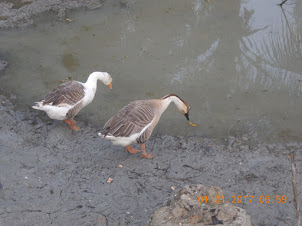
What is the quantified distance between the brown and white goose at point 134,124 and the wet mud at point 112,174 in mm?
366

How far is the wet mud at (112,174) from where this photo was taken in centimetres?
396

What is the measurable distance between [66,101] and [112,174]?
1.25 m

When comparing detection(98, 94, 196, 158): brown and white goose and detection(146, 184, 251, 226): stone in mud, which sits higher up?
detection(98, 94, 196, 158): brown and white goose

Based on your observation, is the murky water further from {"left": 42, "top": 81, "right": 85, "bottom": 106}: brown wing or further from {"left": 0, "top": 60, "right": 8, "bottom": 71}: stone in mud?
{"left": 42, "top": 81, "right": 85, "bottom": 106}: brown wing

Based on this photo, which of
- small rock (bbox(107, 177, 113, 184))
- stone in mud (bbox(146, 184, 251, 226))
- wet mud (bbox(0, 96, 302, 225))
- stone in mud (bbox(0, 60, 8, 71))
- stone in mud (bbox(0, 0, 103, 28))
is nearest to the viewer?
stone in mud (bbox(146, 184, 251, 226))

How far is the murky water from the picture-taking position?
5.53 m

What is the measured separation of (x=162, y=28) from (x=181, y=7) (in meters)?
1.11

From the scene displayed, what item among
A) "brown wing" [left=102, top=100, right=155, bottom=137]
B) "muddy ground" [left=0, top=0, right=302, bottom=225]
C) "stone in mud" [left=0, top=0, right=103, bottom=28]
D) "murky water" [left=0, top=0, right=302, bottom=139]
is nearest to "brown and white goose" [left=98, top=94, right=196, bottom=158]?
"brown wing" [left=102, top=100, right=155, bottom=137]

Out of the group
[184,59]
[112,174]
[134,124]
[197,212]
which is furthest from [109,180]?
[184,59]

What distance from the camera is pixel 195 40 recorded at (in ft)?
23.3

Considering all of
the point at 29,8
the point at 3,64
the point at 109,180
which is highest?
the point at 29,8

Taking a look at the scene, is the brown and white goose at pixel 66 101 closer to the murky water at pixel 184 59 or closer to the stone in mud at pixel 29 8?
the murky water at pixel 184 59

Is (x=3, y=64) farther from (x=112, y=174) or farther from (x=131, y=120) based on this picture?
(x=112, y=174)

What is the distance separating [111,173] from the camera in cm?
454
